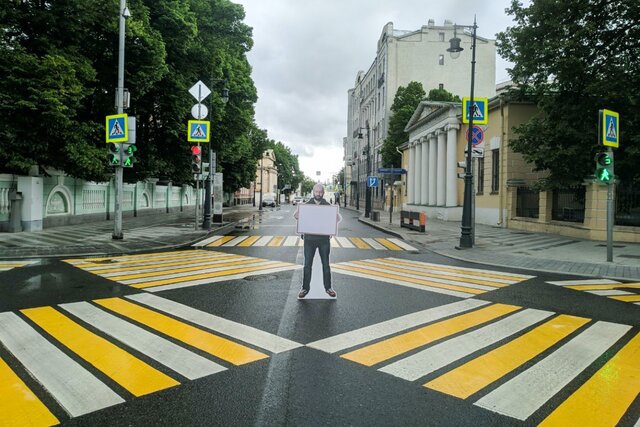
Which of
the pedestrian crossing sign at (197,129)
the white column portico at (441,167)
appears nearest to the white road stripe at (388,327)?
the pedestrian crossing sign at (197,129)

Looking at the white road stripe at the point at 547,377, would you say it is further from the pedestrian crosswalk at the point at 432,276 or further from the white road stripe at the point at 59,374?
the white road stripe at the point at 59,374

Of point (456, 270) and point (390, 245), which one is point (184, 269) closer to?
point (456, 270)

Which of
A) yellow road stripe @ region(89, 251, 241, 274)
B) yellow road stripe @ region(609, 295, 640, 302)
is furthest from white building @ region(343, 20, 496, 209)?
yellow road stripe @ region(609, 295, 640, 302)

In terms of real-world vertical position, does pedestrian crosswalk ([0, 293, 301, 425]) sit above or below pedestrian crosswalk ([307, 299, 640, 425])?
above

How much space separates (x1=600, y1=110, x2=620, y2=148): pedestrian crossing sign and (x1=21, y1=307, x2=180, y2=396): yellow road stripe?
1240cm

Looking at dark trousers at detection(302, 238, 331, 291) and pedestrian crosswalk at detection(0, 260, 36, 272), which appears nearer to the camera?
dark trousers at detection(302, 238, 331, 291)

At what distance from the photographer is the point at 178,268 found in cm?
985

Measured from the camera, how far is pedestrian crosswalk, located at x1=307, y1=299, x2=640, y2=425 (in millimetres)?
3490

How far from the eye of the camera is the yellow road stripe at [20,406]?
10.0ft

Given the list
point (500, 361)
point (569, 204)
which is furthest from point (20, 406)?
point (569, 204)

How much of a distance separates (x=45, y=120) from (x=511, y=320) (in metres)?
17.2

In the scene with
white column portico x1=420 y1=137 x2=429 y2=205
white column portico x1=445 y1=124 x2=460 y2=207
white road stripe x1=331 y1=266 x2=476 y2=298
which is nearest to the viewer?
white road stripe x1=331 y1=266 x2=476 y2=298

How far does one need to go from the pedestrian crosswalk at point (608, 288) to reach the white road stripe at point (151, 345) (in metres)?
7.23

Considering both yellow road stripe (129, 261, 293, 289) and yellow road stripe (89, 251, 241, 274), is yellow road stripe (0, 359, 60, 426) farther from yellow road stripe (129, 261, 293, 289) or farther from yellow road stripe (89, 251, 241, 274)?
yellow road stripe (89, 251, 241, 274)
